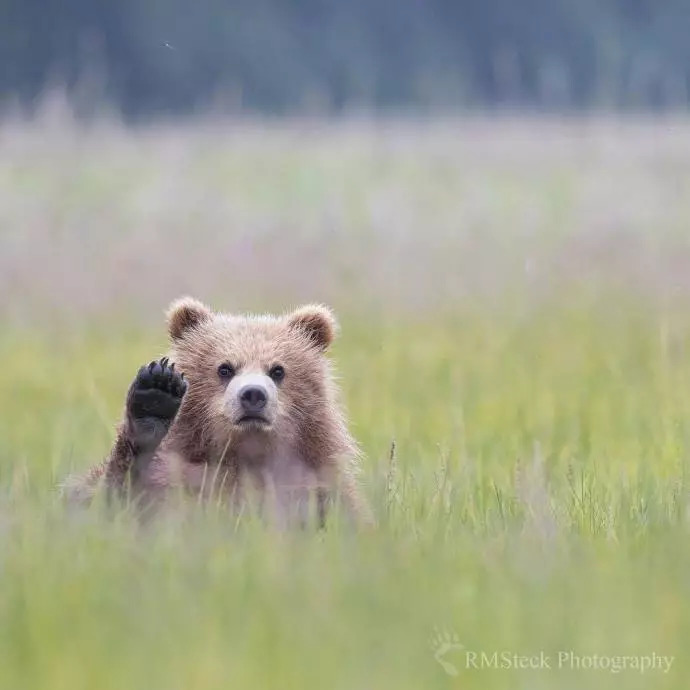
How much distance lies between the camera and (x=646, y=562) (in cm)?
351

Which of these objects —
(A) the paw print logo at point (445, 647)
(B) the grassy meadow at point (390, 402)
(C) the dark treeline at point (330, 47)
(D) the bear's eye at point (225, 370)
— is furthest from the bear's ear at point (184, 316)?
(C) the dark treeline at point (330, 47)

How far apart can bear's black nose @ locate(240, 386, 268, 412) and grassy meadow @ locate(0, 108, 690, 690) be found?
457mm

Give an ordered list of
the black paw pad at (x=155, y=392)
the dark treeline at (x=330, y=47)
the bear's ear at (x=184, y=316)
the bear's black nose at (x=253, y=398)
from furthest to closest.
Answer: the dark treeline at (x=330, y=47)
the bear's ear at (x=184, y=316)
the bear's black nose at (x=253, y=398)
the black paw pad at (x=155, y=392)

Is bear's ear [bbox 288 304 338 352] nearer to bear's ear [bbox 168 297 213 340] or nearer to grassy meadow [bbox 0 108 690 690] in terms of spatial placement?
bear's ear [bbox 168 297 213 340]

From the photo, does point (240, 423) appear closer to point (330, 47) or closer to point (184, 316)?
point (184, 316)

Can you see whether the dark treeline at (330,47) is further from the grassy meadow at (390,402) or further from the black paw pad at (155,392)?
the black paw pad at (155,392)

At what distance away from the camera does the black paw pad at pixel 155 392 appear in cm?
433

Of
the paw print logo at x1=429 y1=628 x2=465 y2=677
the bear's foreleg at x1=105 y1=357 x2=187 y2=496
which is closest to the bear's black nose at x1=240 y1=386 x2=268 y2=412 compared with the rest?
the bear's foreleg at x1=105 y1=357 x2=187 y2=496

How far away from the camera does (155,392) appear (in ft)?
14.2

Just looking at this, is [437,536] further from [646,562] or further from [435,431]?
[435,431]

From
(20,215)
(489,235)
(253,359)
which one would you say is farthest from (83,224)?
(253,359)

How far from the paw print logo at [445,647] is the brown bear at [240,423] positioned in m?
0.88

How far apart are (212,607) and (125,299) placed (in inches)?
238

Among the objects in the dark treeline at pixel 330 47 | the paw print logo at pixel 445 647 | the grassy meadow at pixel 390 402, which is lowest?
the paw print logo at pixel 445 647
